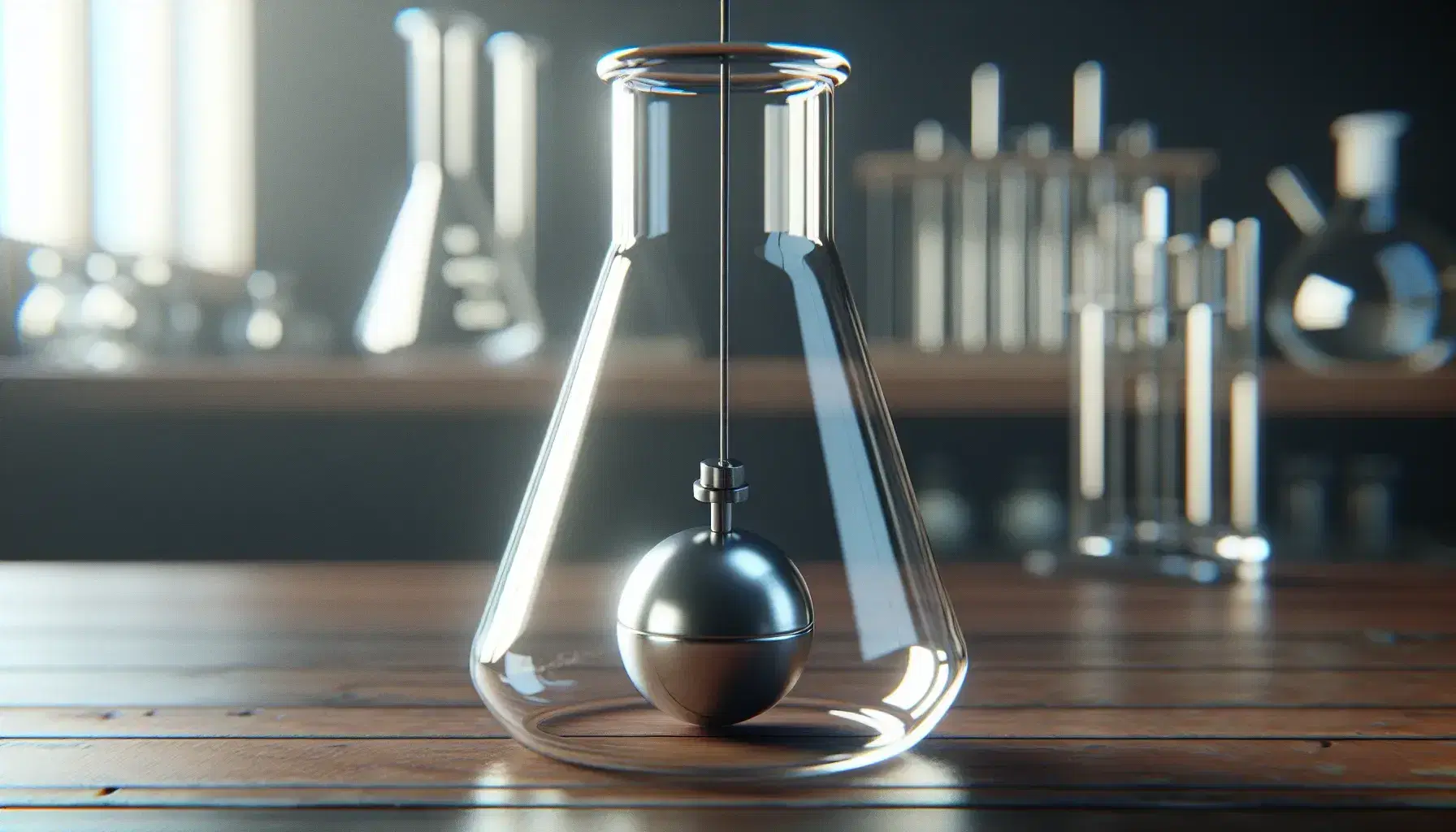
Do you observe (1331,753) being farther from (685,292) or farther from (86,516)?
(86,516)

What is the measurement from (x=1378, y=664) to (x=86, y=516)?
1.93m

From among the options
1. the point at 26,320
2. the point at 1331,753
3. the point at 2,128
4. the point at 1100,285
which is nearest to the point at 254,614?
the point at 1331,753

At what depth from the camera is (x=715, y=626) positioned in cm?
27

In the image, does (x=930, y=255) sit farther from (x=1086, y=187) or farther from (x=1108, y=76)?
(x=1108, y=76)

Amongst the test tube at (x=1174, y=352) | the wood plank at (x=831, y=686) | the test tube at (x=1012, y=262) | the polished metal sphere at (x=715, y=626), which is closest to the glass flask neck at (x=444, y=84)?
the test tube at (x=1012, y=262)

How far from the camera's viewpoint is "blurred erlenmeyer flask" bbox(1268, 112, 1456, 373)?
4.37 ft

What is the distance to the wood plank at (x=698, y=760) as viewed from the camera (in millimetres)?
269

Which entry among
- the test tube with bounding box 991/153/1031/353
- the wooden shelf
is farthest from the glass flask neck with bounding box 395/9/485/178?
the test tube with bounding box 991/153/1031/353

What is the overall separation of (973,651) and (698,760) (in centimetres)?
17

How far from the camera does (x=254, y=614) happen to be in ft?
1.65

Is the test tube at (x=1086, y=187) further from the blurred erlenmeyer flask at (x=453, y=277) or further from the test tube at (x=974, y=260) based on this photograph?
the blurred erlenmeyer flask at (x=453, y=277)

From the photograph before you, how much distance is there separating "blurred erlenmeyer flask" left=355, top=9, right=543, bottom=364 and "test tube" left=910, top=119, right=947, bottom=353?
0.49m

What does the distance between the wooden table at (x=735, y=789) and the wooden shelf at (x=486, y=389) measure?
36.3 inches

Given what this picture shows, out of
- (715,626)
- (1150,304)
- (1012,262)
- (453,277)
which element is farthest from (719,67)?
(453,277)
